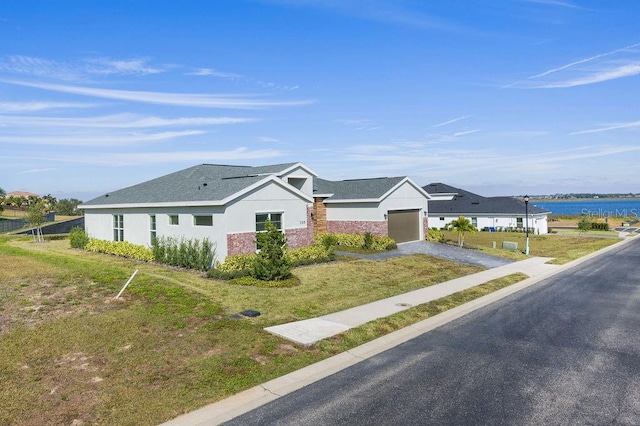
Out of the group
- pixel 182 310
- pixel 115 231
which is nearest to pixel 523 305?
pixel 182 310

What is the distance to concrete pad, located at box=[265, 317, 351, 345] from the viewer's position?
1108 cm

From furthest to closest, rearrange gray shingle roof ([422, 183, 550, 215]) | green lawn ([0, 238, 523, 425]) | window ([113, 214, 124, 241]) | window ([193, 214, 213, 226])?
gray shingle roof ([422, 183, 550, 215]), window ([113, 214, 124, 241]), window ([193, 214, 213, 226]), green lawn ([0, 238, 523, 425])

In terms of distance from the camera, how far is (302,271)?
20656 millimetres

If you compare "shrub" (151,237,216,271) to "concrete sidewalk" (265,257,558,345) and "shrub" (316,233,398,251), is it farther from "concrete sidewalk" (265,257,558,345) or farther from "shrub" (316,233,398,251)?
"shrub" (316,233,398,251)

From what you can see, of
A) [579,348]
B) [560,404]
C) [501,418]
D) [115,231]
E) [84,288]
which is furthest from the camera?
[115,231]

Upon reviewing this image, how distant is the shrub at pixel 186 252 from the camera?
20.6m

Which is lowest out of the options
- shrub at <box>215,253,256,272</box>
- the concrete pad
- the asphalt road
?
the asphalt road

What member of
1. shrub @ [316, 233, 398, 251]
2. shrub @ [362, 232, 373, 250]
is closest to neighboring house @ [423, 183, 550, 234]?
shrub @ [316, 233, 398, 251]

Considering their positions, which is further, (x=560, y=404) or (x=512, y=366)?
(x=512, y=366)

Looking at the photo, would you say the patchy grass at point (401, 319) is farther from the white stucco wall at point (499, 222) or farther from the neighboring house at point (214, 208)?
the white stucco wall at point (499, 222)

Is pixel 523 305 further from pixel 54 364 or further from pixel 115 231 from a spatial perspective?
Answer: pixel 115 231

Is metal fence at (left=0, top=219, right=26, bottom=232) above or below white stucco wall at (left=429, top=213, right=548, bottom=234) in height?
above

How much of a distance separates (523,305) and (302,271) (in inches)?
388

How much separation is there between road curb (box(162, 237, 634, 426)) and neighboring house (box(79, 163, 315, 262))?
35.8 feet
